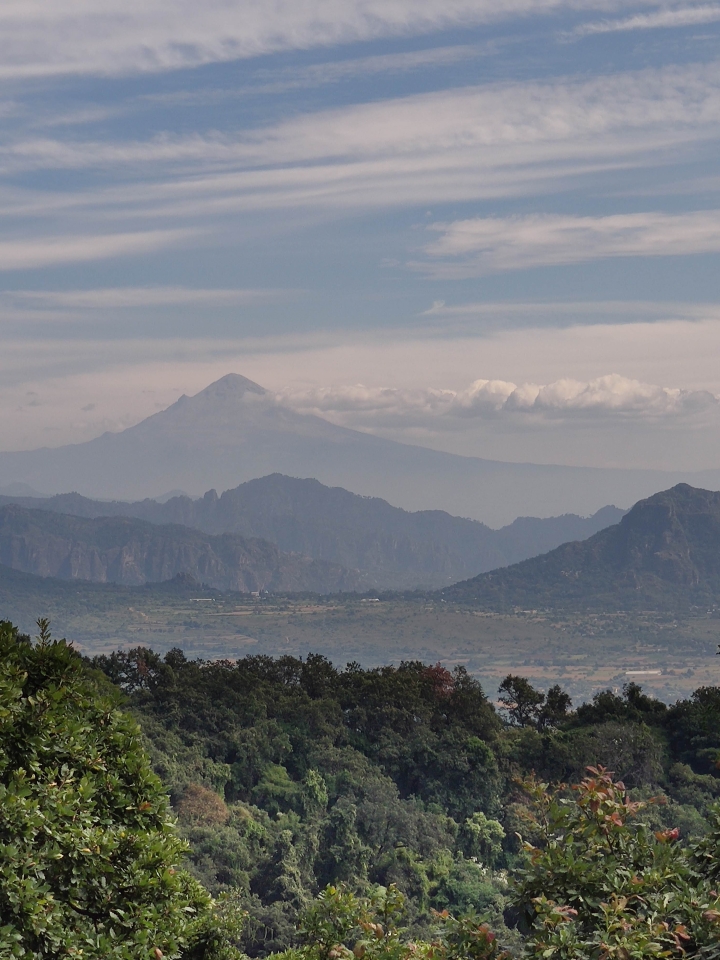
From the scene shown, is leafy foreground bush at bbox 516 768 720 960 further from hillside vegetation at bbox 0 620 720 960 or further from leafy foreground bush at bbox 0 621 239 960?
leafy foreground bush at bbox 0 621 239 960

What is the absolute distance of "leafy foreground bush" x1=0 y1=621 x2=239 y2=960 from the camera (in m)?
6.72

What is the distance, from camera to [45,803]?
277 inches

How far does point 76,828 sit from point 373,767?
3380 centimetres

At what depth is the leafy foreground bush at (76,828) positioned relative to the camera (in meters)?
6.72

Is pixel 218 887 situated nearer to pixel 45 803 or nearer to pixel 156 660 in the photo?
pixel 156 660

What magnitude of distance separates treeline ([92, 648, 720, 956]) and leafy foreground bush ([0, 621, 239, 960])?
72.8 feet

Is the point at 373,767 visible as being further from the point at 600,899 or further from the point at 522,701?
the point at 600,899

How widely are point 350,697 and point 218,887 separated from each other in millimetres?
15016

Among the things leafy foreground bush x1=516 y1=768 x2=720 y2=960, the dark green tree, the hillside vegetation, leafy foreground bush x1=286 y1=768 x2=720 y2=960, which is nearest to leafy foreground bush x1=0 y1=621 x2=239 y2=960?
the hillside vegetation

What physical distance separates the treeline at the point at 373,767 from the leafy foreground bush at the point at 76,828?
2218 centimetres

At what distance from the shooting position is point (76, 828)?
7.03m

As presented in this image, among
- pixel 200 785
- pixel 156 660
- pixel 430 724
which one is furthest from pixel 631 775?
pixel 156 660

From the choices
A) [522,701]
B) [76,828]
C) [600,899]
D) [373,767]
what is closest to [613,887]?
[600,899]

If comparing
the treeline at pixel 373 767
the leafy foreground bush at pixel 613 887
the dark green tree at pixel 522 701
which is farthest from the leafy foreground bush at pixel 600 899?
the dark green tree at pixel 522 701
